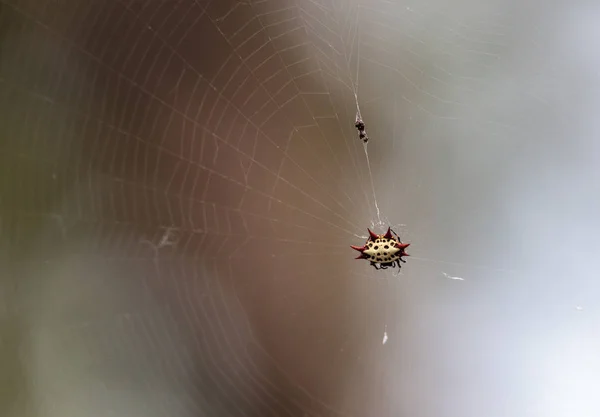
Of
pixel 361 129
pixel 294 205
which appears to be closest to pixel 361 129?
pixel 361 129

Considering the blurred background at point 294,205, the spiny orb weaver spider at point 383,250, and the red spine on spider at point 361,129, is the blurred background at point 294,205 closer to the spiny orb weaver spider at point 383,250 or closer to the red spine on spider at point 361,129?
the red spine on spider at point 361,129

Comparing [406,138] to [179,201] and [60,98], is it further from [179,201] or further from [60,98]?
[60,98]

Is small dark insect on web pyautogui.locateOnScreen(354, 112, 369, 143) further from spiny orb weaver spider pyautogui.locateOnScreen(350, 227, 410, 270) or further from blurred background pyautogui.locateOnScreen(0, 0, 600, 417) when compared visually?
spiny orb weaver spider pyautogui.locateOnScreen(350, 227, 410, 270)

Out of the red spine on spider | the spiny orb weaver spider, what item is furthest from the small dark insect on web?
the spiny orb weaver spider

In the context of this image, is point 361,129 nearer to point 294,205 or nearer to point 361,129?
point 361,129

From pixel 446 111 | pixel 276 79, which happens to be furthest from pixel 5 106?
pixel 446 111

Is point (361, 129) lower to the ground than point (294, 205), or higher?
higher
